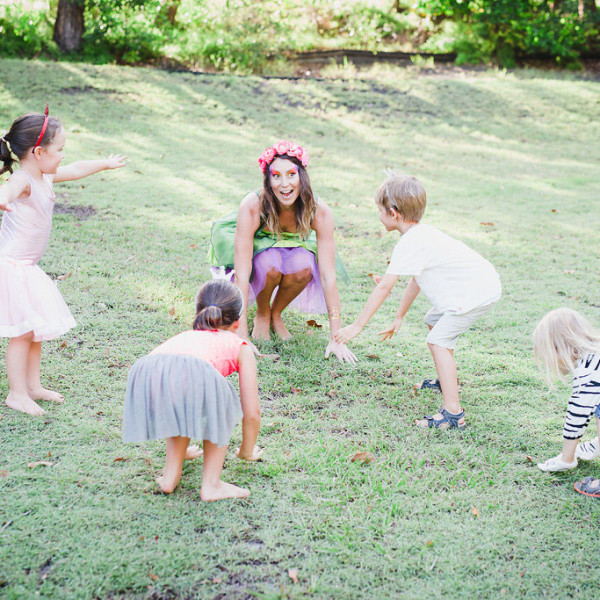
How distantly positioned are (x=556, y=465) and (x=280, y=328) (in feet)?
6.74

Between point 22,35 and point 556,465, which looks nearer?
point 556,465

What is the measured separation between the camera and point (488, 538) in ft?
8.20

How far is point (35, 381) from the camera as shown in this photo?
3.34 meters

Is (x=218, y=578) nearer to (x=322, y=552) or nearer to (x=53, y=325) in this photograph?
(x=322, y=552)

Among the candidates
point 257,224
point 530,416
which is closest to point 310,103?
Result: point 257,224

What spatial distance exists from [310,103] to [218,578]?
36.5 feet

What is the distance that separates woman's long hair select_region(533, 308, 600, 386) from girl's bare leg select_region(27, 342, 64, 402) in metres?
2.40

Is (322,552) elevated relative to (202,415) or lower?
lower

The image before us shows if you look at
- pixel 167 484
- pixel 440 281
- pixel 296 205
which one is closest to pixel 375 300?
pixel 440 281

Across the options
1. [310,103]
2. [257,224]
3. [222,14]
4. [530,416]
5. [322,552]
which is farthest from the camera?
[222,14]

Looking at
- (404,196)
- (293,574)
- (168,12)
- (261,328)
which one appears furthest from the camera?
(168,12)

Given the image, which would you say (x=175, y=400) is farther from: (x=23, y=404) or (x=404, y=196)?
(x=404, y=196)

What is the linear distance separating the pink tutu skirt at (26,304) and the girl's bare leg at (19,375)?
0.22 ft

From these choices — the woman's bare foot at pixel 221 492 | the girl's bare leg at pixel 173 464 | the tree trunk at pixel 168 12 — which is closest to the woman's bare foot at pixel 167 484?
the girl's bare leg at pixel 173 464
